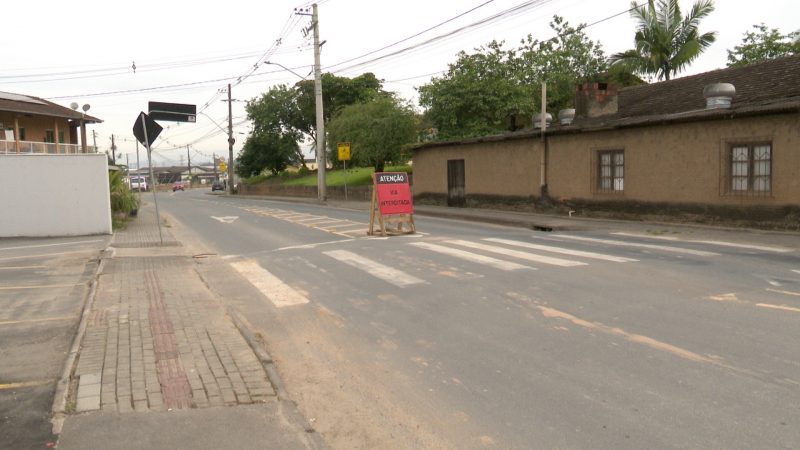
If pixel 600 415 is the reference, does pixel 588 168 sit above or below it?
above

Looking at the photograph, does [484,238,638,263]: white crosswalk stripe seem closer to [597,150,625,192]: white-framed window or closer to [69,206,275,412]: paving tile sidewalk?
[69,206,275,412]: paving tile sidewalk

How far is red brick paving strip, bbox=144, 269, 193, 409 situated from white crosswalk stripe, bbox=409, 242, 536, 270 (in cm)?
522

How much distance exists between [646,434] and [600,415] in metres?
0.36

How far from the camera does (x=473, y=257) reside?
11.3 metres

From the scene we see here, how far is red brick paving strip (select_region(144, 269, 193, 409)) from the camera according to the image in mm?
4637

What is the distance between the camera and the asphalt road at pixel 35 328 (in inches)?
167

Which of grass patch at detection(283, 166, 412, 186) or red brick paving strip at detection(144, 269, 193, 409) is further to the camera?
grass patch at detection(283, 166, 412, 186)

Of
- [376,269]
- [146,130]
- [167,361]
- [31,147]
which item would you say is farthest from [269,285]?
[31,147]

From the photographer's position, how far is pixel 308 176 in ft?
198

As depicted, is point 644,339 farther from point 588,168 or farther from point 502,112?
point 502,112

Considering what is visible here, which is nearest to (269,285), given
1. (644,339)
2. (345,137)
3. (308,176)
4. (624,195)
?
(644,339)

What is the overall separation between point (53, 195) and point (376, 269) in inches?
441

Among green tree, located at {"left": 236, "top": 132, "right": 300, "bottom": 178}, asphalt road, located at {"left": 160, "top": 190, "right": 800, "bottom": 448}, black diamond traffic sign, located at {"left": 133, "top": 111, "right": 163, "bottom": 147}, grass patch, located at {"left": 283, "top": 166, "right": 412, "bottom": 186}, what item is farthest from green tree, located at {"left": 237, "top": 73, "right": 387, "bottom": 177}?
asphalt road, located at {"left": 160, "top": 190, "right": 800, "bottom": 448}

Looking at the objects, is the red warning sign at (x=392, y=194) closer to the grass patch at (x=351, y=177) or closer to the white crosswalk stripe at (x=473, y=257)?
the white crosswalk stripe at (x=473, y=257)
